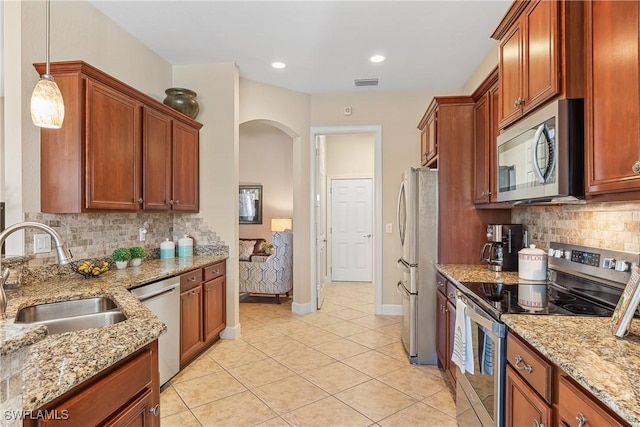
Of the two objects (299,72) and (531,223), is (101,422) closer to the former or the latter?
(531,223)

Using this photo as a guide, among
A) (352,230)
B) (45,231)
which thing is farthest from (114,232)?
(352,230)

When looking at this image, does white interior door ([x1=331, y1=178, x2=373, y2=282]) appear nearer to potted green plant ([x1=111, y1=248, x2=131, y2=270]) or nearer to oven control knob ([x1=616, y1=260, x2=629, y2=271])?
potted green plant ([x1=111, y1=248, x2=131, y2=270])

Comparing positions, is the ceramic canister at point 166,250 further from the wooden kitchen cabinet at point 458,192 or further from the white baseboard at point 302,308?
the wooden kitchen cabinet at point 458,192

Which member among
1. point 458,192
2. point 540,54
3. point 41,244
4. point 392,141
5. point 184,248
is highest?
point 392,141

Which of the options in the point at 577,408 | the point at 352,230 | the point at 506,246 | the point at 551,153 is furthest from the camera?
the point at 352,230

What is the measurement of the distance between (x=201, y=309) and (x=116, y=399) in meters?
2.13

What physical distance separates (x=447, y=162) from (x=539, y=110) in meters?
1.36

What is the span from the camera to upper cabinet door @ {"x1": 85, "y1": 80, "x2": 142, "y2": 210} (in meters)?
2.41

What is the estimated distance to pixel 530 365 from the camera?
4.51 feet

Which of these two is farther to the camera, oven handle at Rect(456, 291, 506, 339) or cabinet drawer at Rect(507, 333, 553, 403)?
oven handle at Rect(456, 291, 506, 339)

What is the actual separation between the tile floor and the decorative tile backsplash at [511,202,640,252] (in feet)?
4.47

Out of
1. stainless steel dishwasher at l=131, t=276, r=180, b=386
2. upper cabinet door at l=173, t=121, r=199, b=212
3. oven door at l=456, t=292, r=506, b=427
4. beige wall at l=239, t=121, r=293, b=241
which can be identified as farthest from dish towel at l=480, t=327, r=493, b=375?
beige wall at l=239, t=121, r=293, b=241

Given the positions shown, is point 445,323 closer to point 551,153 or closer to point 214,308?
point 551,153

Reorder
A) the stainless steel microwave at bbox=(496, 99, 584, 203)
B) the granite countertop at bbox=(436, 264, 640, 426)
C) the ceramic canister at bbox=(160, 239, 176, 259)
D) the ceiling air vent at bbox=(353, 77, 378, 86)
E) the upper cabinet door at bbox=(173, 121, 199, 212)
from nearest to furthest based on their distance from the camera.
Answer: the granite countertop at bbox=(436, 264, 640, 426) → the stainless steel microwave at bbox=(496, 99, 584, 203) → the upper cabinet door at bbox=(173, 121, 199, 212) → the ceramic canister at bbox=(160, 239, 176, 259) → the ceiling air vent at bbox=(353, 77, 378, 86)
